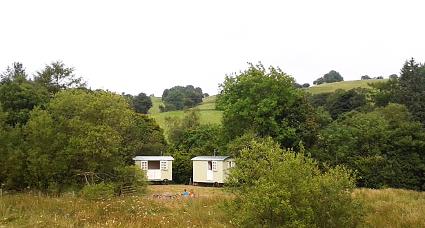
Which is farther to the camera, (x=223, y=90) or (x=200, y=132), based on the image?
(x=200, y=132)

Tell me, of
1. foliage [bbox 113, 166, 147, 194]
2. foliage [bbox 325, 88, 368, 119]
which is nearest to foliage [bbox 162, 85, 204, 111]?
foliage [bbox 325, 88, 368, 119]

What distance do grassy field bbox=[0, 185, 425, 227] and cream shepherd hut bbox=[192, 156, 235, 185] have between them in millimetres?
17829

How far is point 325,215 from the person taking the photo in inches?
469

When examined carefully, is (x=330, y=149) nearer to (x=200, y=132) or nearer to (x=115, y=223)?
(x=200, y=132)

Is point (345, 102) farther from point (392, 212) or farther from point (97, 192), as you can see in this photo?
point (392, 212)

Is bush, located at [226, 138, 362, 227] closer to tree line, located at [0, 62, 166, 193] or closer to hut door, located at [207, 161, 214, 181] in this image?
tree line, located at [0, 62, 166, 193]

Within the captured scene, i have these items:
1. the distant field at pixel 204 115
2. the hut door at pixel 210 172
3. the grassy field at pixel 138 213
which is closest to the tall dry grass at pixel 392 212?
the grassy field at pixel 138 213

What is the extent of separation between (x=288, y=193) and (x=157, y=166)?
96.2 ft


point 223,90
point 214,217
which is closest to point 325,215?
point 214,217

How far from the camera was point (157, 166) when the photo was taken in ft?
129

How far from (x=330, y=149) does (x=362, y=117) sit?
4.59 metres

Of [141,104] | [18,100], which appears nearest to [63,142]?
[18,100]

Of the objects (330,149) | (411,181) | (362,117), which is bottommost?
(411,181)

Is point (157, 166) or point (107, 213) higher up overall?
point (107, 213)
